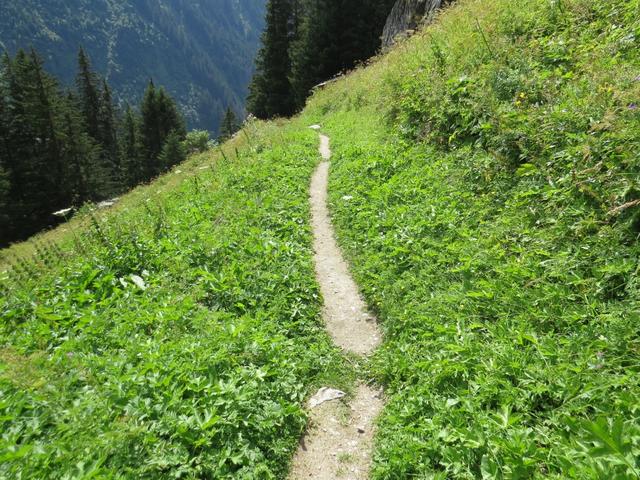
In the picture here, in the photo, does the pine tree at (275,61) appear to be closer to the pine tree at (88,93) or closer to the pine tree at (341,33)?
the pine tree at (341,33)

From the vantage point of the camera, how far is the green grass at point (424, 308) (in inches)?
Answer: 130

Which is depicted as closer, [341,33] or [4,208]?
[341,33]

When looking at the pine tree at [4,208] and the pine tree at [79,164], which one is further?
the pine tree at [79,164]

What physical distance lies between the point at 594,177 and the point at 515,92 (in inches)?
132

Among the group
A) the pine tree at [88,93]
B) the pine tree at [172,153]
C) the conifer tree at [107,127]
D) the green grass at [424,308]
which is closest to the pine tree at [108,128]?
the conifer tree at [107,127]

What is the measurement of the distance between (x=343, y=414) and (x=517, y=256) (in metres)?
2.98

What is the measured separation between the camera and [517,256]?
197 inches

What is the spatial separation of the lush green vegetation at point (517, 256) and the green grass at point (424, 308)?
3cm

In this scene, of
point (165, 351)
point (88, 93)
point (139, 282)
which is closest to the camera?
point (165, 351)

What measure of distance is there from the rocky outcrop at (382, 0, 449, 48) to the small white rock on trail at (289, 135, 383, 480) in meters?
18.2

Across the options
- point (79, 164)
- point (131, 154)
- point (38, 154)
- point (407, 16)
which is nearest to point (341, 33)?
point (407, 16)

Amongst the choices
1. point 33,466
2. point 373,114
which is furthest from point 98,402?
point 373,114

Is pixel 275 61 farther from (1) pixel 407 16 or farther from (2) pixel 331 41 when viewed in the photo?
(1) pixel 407 16

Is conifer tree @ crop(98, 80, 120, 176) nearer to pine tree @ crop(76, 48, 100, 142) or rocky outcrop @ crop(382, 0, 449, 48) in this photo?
pine tree @ crop(76, 48, 100, 142)
